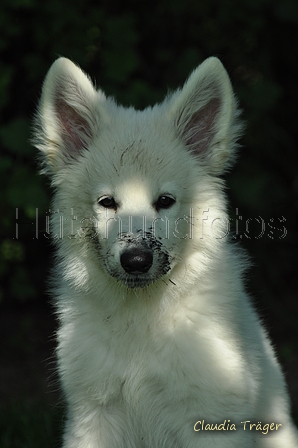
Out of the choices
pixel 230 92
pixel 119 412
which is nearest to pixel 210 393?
pixel 119 412

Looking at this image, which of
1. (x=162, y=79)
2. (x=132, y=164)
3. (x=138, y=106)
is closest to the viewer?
(x=132, y=164)

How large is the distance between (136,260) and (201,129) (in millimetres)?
975

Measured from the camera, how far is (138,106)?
5.48m

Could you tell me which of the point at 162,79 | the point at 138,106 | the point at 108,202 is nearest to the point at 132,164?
the point at 108,202

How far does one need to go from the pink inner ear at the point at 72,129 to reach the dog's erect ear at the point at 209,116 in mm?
499

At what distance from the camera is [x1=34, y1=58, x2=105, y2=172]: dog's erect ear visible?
3473 millimetres

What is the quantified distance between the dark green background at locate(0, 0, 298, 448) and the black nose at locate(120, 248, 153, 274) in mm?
1895

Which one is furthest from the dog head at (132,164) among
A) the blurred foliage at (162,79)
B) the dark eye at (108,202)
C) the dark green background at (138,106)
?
the blurred foliage at (162,79)

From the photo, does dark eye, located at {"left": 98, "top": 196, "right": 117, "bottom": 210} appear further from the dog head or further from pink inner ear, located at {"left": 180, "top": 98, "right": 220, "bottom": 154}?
pink inner ear, located at {"left": 180, "top": 98, "right": 220, "bottom": 154}

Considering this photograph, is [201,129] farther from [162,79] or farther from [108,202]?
[162,79]

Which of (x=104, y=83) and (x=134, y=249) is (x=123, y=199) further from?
(x=104, y=83)

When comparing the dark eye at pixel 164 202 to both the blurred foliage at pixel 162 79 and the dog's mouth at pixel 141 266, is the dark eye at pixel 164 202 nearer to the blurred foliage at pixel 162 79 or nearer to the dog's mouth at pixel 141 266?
the dog's mouth at pixel 141 266

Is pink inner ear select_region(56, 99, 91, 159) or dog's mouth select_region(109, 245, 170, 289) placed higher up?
pink inner ear select_region(56, 99, 91, 159)

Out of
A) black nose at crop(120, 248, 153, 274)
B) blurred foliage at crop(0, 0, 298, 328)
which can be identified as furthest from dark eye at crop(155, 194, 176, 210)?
blurred foliage at crop(0, 0, 298, 328)
